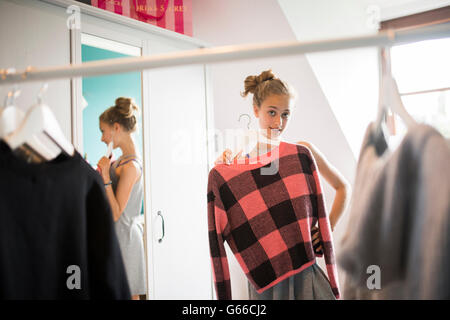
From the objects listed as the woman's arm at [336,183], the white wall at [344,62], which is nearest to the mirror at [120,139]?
the woman's arm at [336,183]

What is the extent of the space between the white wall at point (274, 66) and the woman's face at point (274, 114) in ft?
3.73

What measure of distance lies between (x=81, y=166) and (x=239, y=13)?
1.84m

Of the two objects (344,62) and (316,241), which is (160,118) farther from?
(344,62)

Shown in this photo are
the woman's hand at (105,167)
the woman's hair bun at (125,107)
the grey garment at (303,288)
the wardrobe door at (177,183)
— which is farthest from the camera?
the wardrobe door at (177,183)

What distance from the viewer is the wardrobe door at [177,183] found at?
1.68 metres

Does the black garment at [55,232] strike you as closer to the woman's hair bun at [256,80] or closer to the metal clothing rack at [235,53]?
the metal clothing rack at [235,53]

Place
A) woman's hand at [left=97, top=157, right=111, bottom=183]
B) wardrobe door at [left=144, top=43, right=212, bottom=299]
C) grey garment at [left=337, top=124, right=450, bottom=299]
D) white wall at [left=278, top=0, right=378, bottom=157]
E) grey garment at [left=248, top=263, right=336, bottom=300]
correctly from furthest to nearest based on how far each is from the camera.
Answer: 1. white wall at [left=278, top=0, right=378, bottom=157]
2. wardrobe door at [left=144, top=43, right=212, bottom=299]
3. woman's hand at [left=97, top=157, right=111, bottom=183]
4. grey garment at [left=248, top=263, right=336, bottom=300]
5. grey garment at [left=337, top=124, right=450, bottom=299]

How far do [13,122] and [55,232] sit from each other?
0.75 ft

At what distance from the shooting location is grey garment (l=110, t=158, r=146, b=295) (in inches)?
44.4

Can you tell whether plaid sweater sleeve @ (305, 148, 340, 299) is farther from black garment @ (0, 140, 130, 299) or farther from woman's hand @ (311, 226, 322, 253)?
black garment @ (0, 140, 130, 299)

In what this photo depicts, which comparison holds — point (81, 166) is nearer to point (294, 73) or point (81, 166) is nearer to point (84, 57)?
point (84, 57)

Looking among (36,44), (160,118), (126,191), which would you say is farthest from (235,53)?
(160,118)

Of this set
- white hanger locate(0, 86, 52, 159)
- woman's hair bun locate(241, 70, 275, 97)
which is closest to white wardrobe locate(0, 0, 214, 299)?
woman's hair bun locate(241, 70, 275, 97)

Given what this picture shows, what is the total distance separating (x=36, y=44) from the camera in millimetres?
1338
